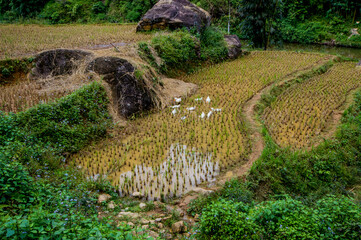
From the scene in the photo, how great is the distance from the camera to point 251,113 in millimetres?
7414

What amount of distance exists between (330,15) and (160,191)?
2203 centimetres

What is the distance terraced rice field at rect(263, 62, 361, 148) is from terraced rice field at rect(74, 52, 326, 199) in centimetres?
91

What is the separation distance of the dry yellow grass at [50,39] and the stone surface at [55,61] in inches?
54.8

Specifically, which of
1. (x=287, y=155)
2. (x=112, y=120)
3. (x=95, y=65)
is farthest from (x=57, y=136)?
(x=287, y=155)

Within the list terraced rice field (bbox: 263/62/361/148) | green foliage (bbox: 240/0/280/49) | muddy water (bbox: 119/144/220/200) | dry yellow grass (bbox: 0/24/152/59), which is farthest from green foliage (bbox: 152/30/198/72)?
green foliage (bbox: 240/0/280/49)

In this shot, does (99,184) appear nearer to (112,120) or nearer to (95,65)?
(112,120)

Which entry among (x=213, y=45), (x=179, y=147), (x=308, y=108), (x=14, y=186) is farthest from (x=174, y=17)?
(x=14, y=186)

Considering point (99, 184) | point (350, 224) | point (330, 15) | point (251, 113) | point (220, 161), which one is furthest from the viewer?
point (330, 15)

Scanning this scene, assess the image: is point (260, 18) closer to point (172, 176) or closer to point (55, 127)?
point (172, 176)

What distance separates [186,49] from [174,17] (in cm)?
250

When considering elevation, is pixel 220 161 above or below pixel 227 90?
below

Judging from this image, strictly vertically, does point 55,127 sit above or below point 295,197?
above

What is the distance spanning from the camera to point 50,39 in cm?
1209

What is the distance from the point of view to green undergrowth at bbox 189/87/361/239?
3332 mm
